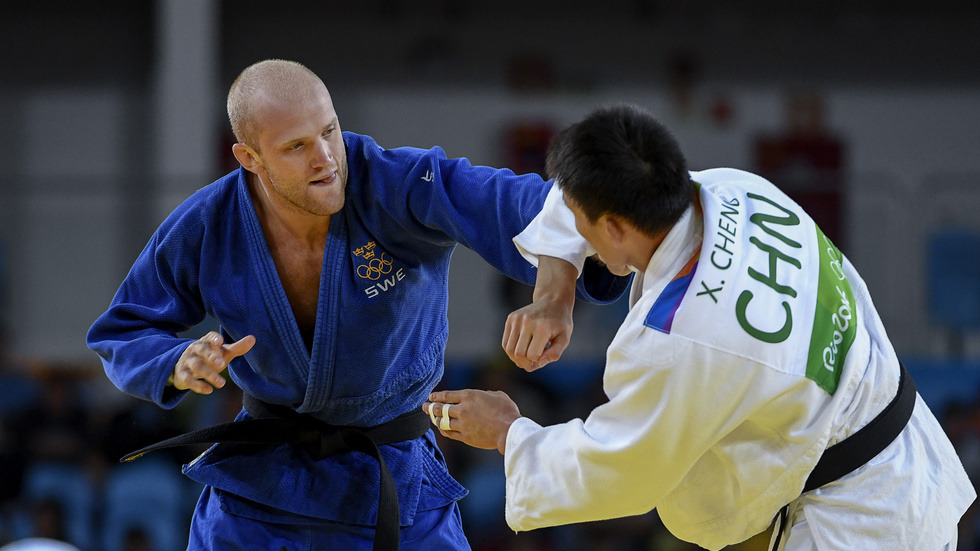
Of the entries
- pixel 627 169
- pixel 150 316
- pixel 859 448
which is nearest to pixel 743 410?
pixel 859 448

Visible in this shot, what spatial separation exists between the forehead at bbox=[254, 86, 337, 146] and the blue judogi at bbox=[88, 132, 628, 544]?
0.19 meters

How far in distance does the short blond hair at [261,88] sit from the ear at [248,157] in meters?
0.01

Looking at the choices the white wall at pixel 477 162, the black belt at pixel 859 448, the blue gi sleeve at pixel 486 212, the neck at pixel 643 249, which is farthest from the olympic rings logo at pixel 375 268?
the white wall at pixel 477 162

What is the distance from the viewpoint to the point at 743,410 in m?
1.76

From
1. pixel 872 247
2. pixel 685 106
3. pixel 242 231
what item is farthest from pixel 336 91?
pixel 242 231

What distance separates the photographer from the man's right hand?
2.05 metres

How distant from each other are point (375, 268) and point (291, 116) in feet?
1.32

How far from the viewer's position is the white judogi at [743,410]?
5.74ft

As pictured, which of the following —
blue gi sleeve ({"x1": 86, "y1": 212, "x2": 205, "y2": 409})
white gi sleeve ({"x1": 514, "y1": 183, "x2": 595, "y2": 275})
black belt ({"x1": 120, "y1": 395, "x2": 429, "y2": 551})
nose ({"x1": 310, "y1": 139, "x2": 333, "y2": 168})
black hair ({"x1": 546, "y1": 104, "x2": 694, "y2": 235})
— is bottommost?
black belt ({"x1": 120, "y1": 395, "x2": 429, "y2": 551})

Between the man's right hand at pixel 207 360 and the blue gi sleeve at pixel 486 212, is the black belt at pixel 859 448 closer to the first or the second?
the blue gi sleeve at pixel 486 212

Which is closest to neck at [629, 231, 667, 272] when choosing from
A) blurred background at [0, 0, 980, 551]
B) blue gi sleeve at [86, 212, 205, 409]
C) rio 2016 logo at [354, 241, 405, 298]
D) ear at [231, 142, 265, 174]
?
rio 2016 logo at [354, 241, 405, 298]

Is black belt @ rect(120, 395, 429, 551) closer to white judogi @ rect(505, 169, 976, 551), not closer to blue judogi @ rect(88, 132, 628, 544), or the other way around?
blue judogi @ rect(88, 132, 628, 544)

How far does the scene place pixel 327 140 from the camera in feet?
7.55

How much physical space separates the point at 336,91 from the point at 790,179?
3738 mm
